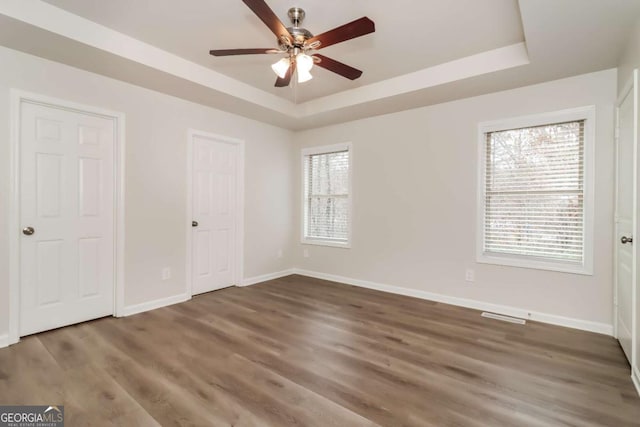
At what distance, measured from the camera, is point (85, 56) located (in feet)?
9.02

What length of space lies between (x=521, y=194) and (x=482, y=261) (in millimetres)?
836

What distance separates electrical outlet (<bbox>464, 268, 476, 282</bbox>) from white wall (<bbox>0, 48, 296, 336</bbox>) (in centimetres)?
290

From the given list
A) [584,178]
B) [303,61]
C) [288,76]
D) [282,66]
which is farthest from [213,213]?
[584,178]

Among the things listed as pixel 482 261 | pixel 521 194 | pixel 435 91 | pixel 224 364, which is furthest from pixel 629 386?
pixel 435 91

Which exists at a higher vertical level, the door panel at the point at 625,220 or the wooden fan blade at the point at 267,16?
the wooden fan blade at the point at 267,16

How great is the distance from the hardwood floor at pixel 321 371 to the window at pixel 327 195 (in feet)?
5.84

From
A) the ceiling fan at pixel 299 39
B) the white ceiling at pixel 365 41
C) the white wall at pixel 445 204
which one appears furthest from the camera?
the white wall at pixel 445 204

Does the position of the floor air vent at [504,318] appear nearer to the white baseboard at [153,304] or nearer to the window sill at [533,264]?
the window sill at [533,264]

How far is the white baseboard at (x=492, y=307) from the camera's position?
2980 millimetres

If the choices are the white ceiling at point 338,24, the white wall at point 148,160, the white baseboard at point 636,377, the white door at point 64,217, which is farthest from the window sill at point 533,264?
the white door at point 64,217

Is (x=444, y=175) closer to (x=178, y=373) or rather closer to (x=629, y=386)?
(x=629, y=386)

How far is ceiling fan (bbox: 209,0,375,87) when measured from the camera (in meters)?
1.97

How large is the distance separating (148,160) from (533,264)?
4282 millimetres

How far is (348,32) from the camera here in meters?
2.09
